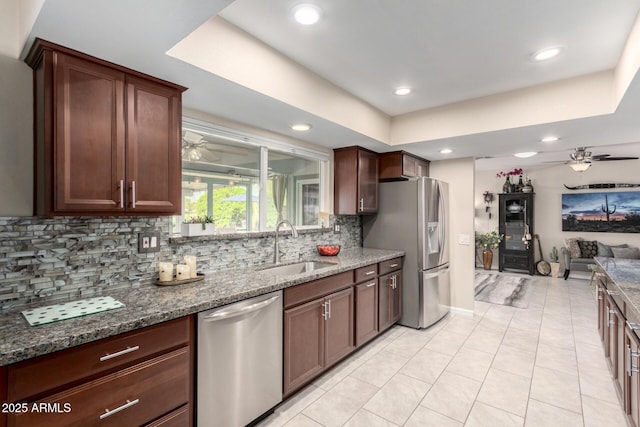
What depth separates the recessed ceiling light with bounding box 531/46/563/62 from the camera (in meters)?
2.04

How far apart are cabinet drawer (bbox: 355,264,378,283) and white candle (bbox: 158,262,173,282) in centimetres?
162

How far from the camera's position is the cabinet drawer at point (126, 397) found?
1.17m

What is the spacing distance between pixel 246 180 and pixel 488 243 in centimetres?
641

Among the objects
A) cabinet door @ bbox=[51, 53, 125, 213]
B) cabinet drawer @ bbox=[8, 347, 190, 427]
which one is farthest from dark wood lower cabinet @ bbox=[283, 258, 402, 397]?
cabinet door @ bbox=[51, 53, 125, 213]

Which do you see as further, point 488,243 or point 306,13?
point 488,243

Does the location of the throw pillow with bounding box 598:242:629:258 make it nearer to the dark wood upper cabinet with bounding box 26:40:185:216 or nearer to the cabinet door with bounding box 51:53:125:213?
the dark wood upper cabinet with bounding box 26:40:185:216

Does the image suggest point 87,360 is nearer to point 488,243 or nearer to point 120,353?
point 120,353

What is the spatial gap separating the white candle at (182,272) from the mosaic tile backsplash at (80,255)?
0.16 metres

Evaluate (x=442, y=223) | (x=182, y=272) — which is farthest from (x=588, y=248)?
(x=182, y=272)

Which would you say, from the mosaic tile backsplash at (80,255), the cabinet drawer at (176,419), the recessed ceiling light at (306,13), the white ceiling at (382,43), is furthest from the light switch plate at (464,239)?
the cabinet drawer at (176,419)

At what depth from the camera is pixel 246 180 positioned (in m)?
2.85

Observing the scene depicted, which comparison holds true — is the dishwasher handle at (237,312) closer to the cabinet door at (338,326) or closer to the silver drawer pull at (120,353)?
the silver drawer pull at (120,353)

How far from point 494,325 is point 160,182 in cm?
398

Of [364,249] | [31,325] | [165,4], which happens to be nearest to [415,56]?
[165,4]
